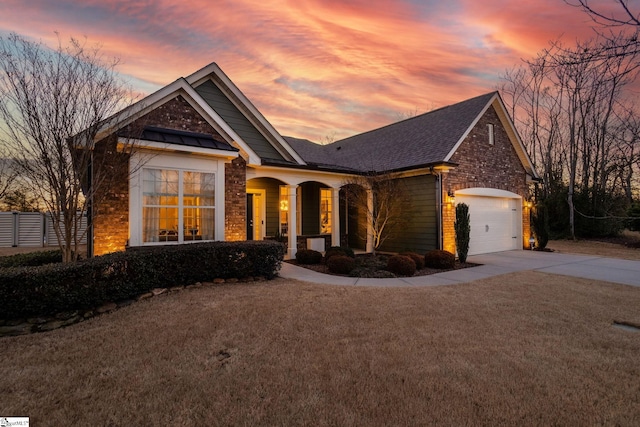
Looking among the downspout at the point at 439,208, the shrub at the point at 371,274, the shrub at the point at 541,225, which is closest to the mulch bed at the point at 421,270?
the shrub at the point at 371,274

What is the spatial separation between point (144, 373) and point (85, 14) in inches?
348

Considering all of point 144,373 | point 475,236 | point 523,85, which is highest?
point 523,85

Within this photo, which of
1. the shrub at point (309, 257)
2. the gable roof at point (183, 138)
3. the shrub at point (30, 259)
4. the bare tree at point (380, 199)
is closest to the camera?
the shrub at point (30, 259)

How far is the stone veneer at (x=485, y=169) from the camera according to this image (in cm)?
1224

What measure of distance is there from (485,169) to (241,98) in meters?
10.7

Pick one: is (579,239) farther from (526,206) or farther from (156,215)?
(156,215)

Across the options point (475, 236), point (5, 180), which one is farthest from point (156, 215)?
point (475, 236)

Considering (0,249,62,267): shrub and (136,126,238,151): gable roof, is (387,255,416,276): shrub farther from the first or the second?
(0,249,62,267): shrub

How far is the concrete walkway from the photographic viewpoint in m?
8.27

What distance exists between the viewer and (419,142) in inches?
568

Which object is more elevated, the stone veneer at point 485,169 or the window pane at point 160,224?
the stone veneer at point 485,169

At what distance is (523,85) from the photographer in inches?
1027

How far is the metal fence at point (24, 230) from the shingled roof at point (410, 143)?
47.8ft

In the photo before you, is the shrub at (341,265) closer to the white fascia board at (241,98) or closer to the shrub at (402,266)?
the shrub at (402,266)
